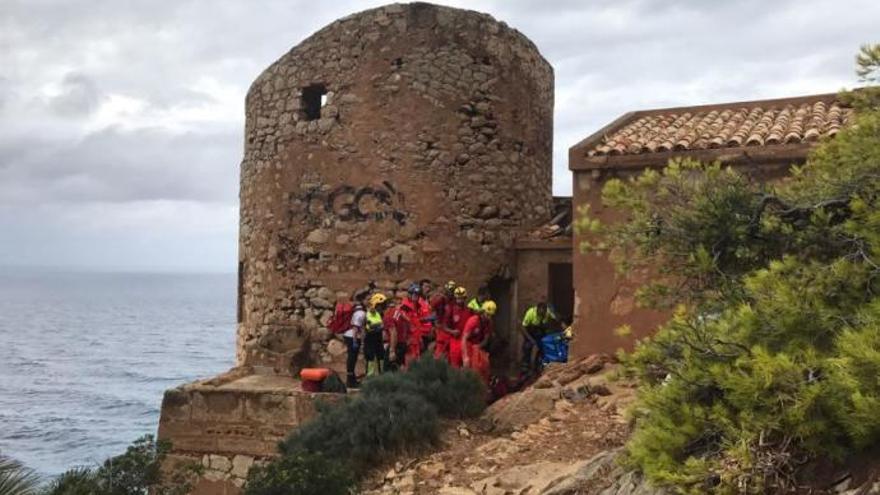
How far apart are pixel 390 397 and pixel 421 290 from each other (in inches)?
118

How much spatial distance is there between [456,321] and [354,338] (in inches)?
54.7

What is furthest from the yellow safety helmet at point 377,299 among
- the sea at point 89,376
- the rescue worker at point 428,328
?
the sea at point 89,376

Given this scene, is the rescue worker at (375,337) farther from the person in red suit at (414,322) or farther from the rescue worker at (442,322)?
the rescue worker at (442,322)

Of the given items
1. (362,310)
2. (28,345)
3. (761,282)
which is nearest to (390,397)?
(362,310)

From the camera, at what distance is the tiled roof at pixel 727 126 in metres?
9.12

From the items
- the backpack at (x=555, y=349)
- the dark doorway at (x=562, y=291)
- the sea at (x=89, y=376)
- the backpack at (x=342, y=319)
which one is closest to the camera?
the backpack at (x=555, y=349)

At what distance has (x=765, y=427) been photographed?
11.1 ft

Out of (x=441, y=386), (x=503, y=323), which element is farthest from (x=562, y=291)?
(x=441, y=386)

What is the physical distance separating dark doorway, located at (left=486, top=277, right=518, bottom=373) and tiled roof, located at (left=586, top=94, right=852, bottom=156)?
2953mm

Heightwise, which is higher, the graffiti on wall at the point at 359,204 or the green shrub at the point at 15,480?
the graffiti on wall at the point at 359,204

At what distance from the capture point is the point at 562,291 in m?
13.1

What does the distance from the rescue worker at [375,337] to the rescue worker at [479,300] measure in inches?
45.7

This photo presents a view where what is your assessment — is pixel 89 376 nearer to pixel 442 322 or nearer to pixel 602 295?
pixel 442 322

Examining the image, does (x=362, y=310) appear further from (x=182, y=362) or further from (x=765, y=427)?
(x=182, y=362)
